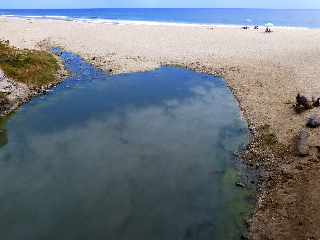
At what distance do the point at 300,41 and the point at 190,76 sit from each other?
2785 cm

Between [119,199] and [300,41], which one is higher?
[300,41]

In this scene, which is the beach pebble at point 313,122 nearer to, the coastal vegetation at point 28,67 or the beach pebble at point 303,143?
the beach pebble at point 303,143

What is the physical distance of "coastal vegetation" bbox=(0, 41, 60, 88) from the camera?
38156mm

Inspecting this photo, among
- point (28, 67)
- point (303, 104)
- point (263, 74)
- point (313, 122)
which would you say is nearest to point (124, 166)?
point (313, 122)

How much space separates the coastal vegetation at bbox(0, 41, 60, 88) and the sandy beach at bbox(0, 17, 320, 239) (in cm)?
673

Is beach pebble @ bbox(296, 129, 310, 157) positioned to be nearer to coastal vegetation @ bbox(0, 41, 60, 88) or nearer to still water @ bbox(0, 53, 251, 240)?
still water @ bbox(0, 53, 251, 240)

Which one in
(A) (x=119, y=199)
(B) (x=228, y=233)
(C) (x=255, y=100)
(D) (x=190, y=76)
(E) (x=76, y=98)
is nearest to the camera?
(B) (x=228, y=233)

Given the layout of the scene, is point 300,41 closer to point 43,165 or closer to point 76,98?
point 76,98

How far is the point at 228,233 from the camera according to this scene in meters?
17.1

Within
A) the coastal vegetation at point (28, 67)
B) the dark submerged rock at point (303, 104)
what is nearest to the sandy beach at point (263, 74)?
the dark submerged rock at point (303, 104)

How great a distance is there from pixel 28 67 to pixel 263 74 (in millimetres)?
24609

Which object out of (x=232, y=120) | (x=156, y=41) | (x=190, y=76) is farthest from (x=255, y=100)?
(x=156, y=41)

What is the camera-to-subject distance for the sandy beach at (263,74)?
1838 centimetres

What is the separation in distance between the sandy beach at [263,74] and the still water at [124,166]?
4.82ft
